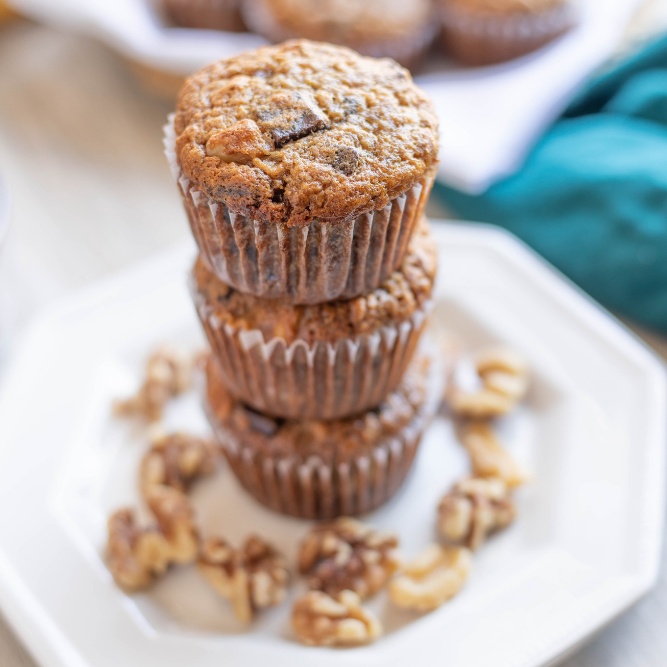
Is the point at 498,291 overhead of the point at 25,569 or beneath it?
beneath

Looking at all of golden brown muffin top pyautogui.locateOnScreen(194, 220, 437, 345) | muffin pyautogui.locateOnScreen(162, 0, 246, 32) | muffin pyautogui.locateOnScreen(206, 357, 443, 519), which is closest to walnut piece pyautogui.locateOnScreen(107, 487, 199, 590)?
muffin pyautogui.locateOnScreen(206, 357, 443, 519)

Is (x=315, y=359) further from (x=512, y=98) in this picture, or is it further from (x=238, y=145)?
(x=512, y=98)

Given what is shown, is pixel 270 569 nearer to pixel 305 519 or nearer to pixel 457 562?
pixel 305 519

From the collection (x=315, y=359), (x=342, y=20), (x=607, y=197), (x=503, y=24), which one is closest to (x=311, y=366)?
(x=315, y=359)

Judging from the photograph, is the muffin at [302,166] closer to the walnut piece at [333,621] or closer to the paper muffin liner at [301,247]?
the paper muffin liner at [301,247]

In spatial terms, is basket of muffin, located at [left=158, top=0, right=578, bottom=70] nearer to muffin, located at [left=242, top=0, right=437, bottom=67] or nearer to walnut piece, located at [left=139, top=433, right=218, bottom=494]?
muffin, located at [left=242, top=0, right=437, bottom=67]

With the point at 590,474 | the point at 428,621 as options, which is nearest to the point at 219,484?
the point at 428,621
